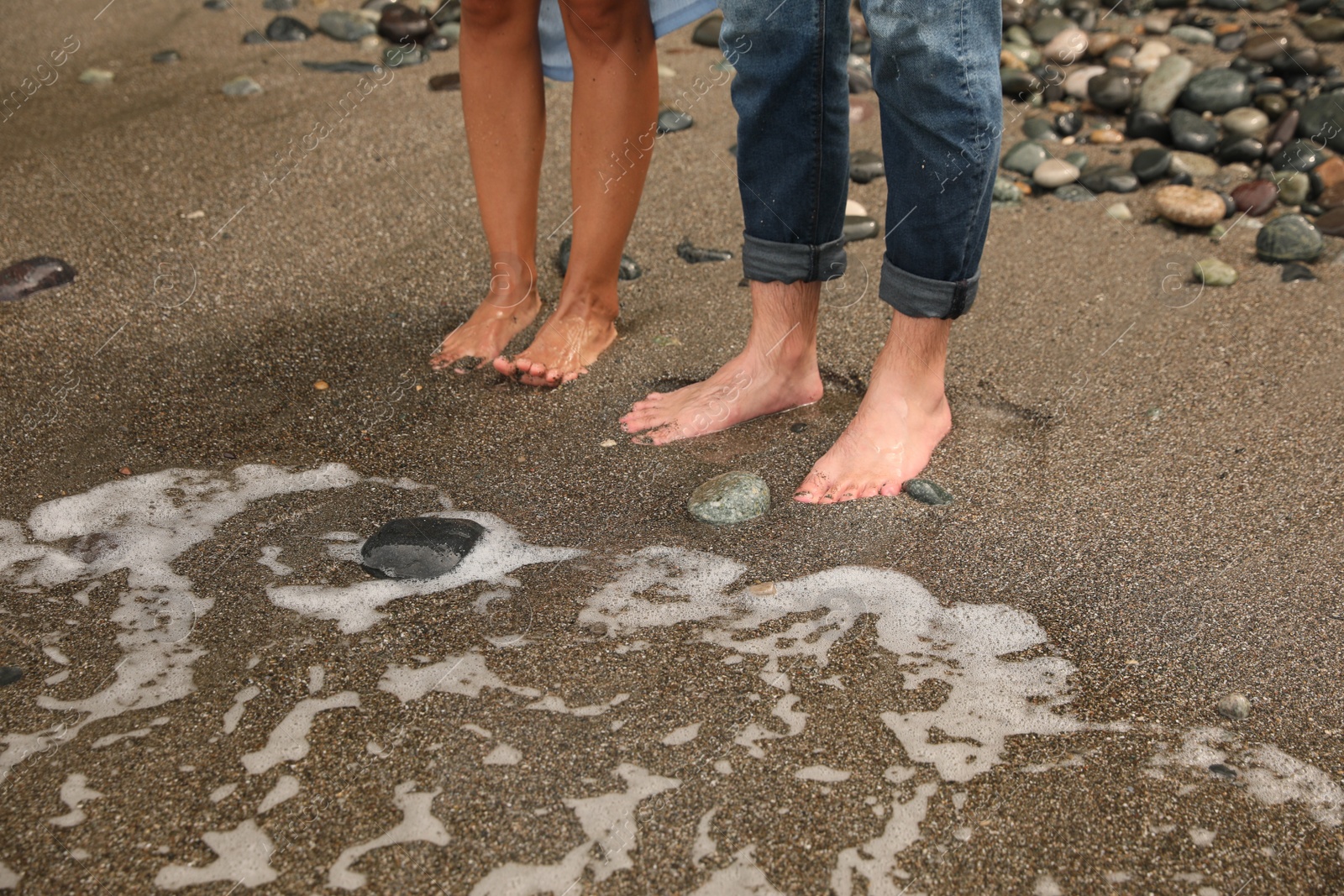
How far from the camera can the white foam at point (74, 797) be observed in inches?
59.0

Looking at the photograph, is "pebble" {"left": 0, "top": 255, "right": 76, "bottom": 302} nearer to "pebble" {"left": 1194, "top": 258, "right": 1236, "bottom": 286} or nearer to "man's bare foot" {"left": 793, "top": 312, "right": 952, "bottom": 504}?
"man's bare foot" {"left": 793, "top": 312, "right": 952, "bottom": 504}

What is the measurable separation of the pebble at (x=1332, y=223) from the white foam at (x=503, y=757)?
2860 millimetres

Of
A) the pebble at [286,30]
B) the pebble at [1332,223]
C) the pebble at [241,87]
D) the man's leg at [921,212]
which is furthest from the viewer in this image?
the pebble at [286,30]

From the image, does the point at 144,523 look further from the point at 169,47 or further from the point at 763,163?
the point at 169,47

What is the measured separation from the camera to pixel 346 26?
4.70 metres

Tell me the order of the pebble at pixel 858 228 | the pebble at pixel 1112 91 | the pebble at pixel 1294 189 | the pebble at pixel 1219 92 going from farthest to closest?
the pebble at pixel 1112 91 → the pebble at pixel 1219 92 → the pebble at pixel 1294 189 → the pebble at pixel 858 228

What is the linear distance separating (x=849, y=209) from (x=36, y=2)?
4260mm

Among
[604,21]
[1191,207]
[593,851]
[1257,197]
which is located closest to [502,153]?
[604,21]

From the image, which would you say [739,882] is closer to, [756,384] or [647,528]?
[647,528]

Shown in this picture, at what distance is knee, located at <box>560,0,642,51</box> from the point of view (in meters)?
2.30

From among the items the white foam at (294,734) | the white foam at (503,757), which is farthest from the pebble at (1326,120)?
the white foam at (294,734)

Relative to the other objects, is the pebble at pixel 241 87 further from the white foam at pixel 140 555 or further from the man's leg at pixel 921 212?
the man's leg at pixel 921 212

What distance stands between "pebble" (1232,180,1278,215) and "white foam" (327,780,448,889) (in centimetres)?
312

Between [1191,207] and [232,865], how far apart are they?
3.14 metres
